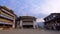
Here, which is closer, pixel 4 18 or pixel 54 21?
pixel 54 21

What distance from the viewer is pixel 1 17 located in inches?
1663

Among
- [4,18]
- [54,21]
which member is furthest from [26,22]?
[54,21]

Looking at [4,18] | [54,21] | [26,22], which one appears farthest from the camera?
[26,22]

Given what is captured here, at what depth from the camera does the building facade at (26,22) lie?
64306mm

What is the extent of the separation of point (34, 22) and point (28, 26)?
436cm

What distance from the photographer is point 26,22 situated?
6519cm

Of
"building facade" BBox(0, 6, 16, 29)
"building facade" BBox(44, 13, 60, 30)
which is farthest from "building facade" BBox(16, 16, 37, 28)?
"building facade" BBox(44, 13, 60, 30)

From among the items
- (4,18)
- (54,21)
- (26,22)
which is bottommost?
(54,21)

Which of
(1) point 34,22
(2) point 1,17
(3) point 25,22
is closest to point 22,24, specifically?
(3) point 25,22

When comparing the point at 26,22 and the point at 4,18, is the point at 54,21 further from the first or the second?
the point at 26,22

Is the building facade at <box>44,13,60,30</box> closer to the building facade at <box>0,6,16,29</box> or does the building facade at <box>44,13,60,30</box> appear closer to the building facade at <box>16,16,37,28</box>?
the building facade at <box>16,16,37,28</box>

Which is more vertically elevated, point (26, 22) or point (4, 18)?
point (4, 18)

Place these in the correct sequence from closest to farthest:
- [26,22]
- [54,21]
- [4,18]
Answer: [54,21]
[4,18]
[26,22]

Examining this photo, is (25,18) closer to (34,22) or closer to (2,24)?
(34,22)
